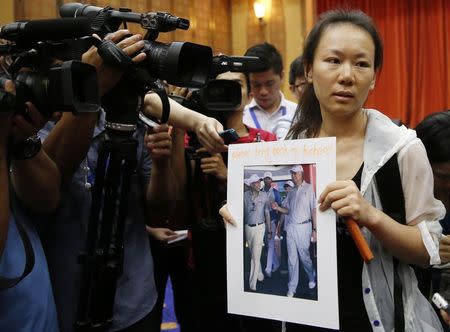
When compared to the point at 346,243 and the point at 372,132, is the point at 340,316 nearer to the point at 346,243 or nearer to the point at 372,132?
the point at 346,243

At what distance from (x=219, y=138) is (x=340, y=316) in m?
0.44

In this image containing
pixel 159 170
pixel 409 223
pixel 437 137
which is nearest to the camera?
pixel 409 223

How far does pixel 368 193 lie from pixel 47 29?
2.02 feet

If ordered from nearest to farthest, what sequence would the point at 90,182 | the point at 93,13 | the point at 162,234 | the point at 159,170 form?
the point at 93,13, the point at 90,182, the point at 159,170, the point at 162,234

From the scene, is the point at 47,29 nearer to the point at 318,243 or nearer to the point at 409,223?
the point at 318,243

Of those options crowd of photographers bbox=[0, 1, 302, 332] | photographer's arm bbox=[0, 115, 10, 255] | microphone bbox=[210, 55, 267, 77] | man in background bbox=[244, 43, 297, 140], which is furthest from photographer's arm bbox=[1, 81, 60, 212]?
man in background bbox=[244, 43, 297, 140]

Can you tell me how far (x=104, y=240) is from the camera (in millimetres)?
901

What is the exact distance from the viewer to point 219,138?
1067 mm

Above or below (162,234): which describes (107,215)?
above

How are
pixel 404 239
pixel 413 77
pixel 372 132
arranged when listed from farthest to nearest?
pixel 413 77 < pixel 372 132 < pixel 404 239

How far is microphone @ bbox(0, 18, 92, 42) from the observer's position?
2.64ft

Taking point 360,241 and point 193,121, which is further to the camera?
point 193,121

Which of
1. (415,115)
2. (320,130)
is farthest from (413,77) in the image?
(320,130)

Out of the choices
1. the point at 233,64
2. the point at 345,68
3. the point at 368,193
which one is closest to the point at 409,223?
the point at 368,193
